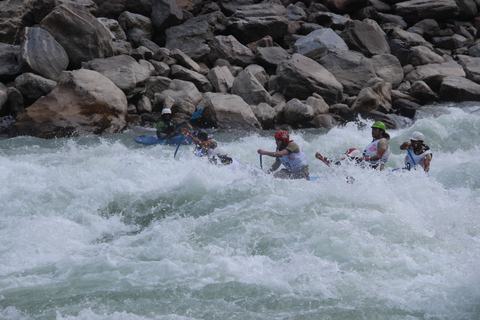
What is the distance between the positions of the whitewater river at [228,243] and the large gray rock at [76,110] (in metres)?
2.36

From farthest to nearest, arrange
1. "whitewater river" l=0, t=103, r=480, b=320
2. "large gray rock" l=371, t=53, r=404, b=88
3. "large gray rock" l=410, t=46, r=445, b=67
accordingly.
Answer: "large gray rock" l=410, t=46, r=445, b=67
"large gray rock" l=371, t=53, r=404, b=88
"whitewater river" l=0, t=103, r=480, b=320

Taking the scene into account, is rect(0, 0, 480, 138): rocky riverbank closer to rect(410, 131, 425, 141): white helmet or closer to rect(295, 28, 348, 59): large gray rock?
rect(295, 28, 348, 59): large gray rock

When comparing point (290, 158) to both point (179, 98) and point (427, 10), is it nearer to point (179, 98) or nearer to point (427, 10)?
point (179, 98)

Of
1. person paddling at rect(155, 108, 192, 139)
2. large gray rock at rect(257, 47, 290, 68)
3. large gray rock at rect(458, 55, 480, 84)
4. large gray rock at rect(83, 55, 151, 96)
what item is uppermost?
large gray rock at rect(83, 55, 151, 96)

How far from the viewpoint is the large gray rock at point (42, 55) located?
12711mm

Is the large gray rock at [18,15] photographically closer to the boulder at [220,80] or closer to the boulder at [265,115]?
the boulder at [220,80]

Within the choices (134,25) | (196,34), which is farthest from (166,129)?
(134,25)

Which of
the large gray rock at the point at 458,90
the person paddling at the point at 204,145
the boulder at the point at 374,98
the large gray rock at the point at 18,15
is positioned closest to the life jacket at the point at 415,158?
the person paddling at the point at 204,145

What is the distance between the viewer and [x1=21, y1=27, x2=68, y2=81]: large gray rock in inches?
500

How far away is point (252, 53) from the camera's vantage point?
56.1 feet

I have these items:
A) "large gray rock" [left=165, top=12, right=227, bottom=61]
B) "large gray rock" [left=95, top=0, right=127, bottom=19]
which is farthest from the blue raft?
"large gray rock" [left=95, top=0, right=127, bottom=19]

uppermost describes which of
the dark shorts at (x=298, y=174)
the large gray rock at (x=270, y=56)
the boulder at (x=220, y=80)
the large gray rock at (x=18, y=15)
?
the large gray rock at (x=18, y=15)

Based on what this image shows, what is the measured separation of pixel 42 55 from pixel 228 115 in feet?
17.8

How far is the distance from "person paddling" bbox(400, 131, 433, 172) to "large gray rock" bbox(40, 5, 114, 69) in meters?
9.90
